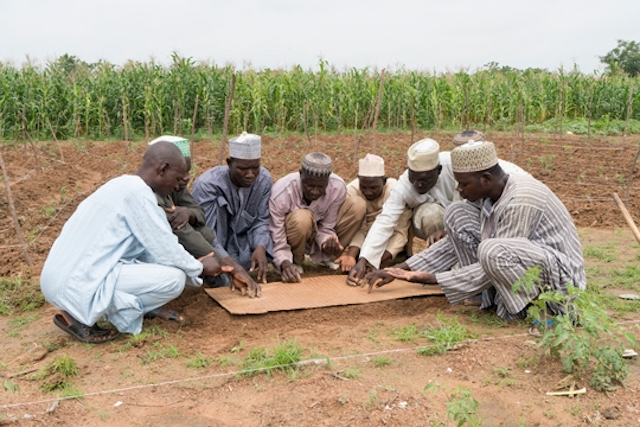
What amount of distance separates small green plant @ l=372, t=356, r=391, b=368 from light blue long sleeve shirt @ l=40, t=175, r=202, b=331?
130 cm

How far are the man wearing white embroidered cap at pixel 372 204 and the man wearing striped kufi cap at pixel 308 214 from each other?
0.10 m

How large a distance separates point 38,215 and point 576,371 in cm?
567

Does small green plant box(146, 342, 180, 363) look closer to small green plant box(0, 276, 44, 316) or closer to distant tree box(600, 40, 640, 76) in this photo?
small green plant box(0, 276, 44, 316)

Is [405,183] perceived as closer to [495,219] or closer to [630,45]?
[495,219]

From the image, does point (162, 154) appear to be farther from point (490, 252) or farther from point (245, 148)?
point (490, 252)

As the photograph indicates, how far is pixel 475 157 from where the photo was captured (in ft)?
11.6

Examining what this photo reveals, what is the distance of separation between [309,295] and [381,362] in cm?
122

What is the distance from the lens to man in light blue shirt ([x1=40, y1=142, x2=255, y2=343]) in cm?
A: 342

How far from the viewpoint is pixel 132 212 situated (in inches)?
135

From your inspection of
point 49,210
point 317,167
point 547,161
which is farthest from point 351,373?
point 547,161

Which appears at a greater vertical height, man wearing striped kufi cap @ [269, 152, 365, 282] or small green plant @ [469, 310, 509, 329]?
man wearing striped kufi cap @ [269, 152, 365, 282]

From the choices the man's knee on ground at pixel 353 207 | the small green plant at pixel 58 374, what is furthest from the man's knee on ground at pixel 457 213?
the small green plant at pixel 58 374

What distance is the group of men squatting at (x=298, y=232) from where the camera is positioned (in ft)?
11.3

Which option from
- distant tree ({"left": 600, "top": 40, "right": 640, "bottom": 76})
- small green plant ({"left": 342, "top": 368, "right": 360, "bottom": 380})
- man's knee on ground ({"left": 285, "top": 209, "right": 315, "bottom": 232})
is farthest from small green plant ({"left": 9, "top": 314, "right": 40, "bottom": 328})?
distant tree ({"left": 600, "top": 40, "right": 640, "bottom": 76})
